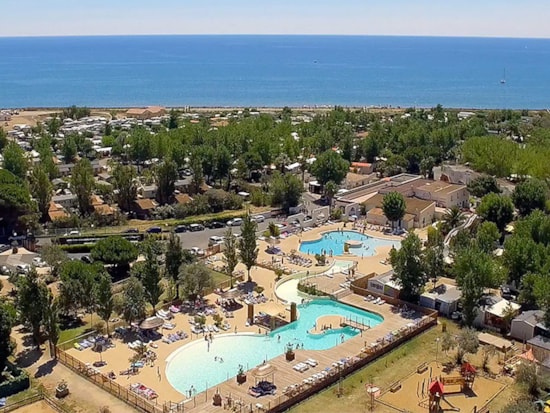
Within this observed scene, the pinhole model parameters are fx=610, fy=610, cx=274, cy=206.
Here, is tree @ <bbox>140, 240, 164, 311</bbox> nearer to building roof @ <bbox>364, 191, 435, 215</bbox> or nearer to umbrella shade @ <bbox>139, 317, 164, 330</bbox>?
umbrella shade @ <bbox>139, 317, 164, 330</bbox>

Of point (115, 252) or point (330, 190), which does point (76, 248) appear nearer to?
point (115, 252)

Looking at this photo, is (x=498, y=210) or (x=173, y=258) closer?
(x=173, y=258)

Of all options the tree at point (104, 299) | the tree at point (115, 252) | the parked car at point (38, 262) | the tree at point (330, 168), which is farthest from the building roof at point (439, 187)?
the tree at point (104, 299)

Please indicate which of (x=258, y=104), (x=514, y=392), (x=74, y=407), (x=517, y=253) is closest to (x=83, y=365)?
(x=74, y=407)

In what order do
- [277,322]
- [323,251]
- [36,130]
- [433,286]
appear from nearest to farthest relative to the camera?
[277,322] → [433,286] → [323,251] → [36,130]

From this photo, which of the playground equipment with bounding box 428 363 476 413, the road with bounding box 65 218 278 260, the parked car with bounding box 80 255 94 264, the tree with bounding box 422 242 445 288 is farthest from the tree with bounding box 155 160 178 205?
the playground equipment with bounding box 428 363 476 413

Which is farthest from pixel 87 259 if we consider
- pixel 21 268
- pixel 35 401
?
pixel 35 401

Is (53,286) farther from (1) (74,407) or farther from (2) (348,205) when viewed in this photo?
(2) (348,205)
